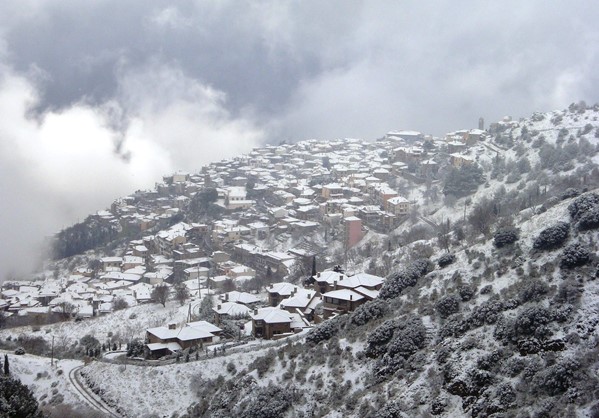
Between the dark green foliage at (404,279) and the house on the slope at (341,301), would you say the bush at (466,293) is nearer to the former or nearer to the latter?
the dark green foliage at (404,279)

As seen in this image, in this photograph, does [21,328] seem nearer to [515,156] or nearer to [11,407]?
[11,407]

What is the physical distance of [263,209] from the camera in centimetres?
7300

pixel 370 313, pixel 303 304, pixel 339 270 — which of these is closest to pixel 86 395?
pixel 303 304

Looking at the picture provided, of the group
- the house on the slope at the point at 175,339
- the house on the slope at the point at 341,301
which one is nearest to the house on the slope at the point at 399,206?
the house on the slope at the point at 341,301

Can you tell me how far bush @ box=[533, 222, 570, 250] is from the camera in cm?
2523

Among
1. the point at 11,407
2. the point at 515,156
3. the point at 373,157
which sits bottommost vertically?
the point at 11,407

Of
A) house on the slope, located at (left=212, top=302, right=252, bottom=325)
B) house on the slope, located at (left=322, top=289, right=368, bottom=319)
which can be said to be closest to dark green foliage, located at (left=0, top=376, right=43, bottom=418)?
house on the slope, located at (left=212, top=302, right=252, bottom=325)

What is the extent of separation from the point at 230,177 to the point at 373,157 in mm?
19641

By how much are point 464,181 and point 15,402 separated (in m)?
45.7

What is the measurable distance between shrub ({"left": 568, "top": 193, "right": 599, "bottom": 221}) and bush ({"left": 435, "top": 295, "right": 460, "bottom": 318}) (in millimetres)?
5975

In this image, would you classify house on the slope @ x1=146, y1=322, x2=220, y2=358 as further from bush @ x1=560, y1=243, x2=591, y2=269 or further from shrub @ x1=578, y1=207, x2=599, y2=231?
shrub @ x1=578, y1=207, x2=599, y2=231

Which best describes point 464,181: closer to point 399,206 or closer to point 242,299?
point 399,206

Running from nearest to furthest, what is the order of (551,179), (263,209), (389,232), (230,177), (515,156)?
(551,179), (389,232), (515,156), (263,209), (230,177)

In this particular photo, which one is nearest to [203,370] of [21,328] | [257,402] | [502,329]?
[257,402]
